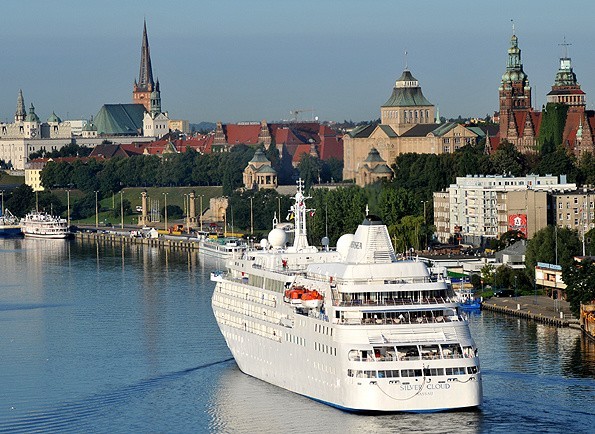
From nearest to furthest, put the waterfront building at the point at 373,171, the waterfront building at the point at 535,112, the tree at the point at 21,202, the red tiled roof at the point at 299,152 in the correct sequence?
the waterfront building at the point at 535,112, the waterfront building at the point at 373,171, the tree at the point at 21,202, the red tiled roof at the point at 299,152

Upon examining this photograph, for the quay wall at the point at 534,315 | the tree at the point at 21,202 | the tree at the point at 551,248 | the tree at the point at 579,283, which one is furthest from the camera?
the tree at the point at 21,202

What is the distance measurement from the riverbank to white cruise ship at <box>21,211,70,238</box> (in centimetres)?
6280

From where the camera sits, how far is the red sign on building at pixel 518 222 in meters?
98.8

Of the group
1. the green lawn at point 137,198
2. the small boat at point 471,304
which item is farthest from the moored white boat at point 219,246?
the green lawn at point 137,198

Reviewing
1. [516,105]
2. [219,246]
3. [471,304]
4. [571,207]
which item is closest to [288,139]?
[516,105]

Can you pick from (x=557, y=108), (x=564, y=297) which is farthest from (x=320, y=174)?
(x=564, y=297)

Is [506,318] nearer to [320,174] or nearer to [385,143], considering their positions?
[385,143]

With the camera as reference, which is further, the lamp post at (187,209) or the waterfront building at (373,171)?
the lamp post at (187,209)

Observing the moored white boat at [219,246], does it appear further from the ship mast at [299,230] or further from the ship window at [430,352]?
the ship window at [430,352]

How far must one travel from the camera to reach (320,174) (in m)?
161

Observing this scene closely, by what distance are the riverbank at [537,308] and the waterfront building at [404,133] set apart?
6949 centimetres

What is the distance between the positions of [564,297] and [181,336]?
17356 millimetres

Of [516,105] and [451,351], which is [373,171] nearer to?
[516,105]

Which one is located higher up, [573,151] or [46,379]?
[573,151]
